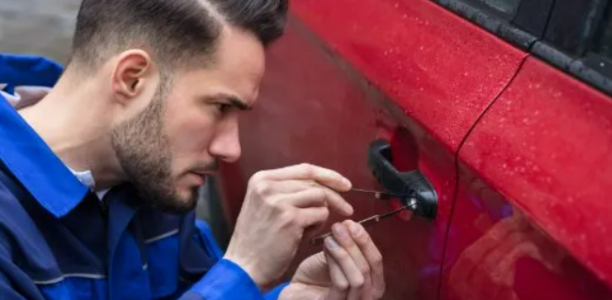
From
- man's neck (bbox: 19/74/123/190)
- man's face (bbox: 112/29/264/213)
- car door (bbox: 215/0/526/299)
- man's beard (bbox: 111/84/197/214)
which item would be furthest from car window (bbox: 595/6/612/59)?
man's neck (bbox: 19/74/123/190)

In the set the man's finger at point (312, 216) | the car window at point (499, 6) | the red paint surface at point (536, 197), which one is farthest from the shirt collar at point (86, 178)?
the car window at point (499, 6)

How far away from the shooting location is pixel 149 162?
157cm

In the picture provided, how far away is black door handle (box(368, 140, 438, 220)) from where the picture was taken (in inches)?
57.6

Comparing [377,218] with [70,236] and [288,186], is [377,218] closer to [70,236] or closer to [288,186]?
[288,186]

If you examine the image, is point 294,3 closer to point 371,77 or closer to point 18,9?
point 371,77

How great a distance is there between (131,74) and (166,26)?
0.40ft

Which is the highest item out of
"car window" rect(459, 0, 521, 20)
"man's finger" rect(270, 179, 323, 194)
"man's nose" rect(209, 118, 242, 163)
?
"car window" rect(459, 0, 521, 20)

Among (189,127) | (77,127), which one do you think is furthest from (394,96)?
(77,127)

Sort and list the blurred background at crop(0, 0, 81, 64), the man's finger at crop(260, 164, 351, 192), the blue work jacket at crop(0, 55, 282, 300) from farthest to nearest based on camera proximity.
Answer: the blurred background at crop(0, 0, 81, 64) < the man's finger at crop(260, 164, 351, 192) < the blue work jacket at crop(0, 55, 282, 300)

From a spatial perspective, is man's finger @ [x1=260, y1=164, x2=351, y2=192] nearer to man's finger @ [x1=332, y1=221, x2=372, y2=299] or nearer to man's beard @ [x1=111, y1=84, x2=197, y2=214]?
man's finger @ [x1=332, y1=221, x2=372, y2=299]

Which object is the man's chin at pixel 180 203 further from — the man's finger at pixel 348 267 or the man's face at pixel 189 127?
the man's finger at pixel 348 267

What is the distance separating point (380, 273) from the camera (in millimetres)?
1554

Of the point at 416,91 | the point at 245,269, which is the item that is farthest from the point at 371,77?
the point at 245,269

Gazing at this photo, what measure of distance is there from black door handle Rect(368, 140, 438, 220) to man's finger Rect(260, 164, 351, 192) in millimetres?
114
